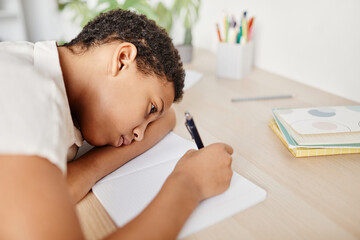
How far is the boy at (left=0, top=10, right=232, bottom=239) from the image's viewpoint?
36 centimetres

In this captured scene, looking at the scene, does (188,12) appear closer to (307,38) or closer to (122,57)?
(307,38)

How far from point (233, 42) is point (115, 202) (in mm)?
782

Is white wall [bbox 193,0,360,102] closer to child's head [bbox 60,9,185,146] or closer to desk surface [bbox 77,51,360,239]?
desk surface [bbox 77,51,360,239]

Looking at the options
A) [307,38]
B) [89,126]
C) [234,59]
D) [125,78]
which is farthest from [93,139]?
[307,38]

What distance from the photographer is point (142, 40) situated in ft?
2.21

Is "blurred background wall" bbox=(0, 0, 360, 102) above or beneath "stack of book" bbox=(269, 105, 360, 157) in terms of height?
above

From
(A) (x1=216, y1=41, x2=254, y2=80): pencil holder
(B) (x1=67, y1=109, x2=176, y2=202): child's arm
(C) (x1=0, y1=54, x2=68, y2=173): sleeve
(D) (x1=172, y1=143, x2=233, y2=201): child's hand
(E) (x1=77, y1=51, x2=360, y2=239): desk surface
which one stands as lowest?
(E) (x1=77, y1=51, x2=360, y2=239): desk surface

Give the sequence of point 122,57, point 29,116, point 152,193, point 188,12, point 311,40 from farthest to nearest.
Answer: point 188,12
point 311,40
point 122,57
point 152,193
point 29,116

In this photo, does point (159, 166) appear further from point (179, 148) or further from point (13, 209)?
point (13, 209)

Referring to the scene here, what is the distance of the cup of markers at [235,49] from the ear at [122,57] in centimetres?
56

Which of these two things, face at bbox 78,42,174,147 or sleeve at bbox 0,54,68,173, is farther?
face at bbox 78,42,174,147

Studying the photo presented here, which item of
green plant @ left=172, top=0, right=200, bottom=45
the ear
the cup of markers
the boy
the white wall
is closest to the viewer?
the boy

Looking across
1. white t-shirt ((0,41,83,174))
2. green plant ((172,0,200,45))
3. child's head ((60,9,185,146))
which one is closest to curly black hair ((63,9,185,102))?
child's head ((60,9,185,146))

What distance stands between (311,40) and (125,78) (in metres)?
0.66
